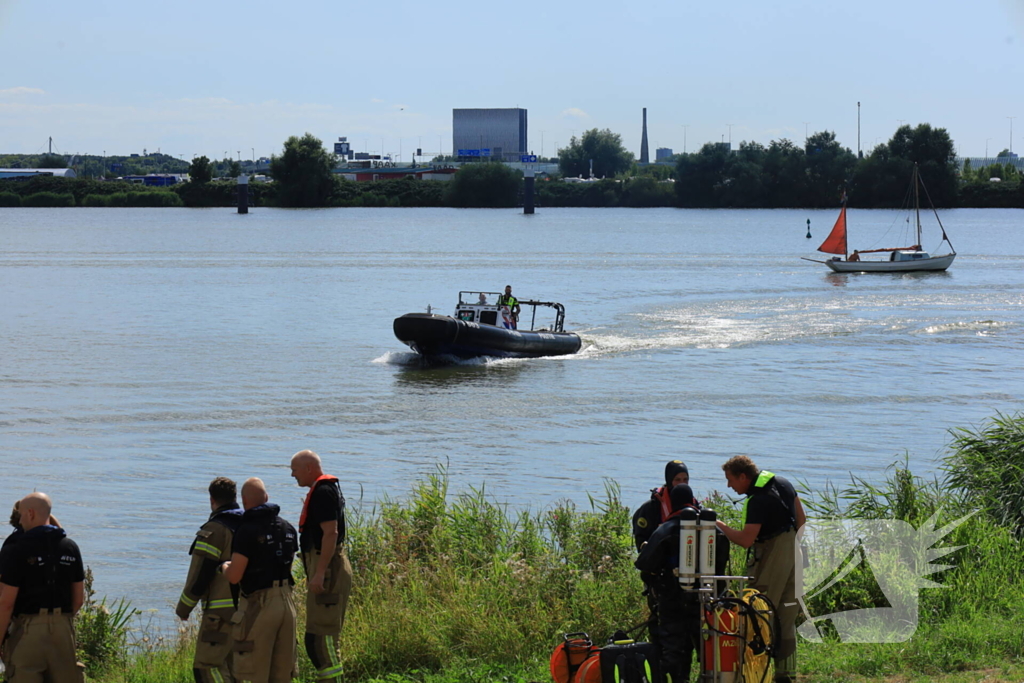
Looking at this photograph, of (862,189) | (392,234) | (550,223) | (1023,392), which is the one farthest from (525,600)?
(862,189)

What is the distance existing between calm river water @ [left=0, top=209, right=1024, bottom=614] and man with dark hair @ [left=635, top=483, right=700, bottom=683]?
6981 millimetres

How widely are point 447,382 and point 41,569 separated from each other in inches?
890

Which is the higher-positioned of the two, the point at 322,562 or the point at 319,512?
the point at 319,512

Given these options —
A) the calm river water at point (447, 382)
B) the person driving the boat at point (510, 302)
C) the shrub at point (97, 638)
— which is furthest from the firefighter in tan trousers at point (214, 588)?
the person driving the boat at point (510, 302)

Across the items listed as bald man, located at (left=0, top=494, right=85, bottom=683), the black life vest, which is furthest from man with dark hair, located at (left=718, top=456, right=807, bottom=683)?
bald man, located at (left=0, top=494, right=85, bottom=683)

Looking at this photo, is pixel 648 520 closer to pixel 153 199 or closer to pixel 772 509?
pixel 772 509

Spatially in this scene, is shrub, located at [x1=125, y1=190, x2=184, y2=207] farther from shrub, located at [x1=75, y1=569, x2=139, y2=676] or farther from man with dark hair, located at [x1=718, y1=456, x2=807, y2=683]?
man with dark hair, located at [x1=718, y1=456, x2=807, y2=683]

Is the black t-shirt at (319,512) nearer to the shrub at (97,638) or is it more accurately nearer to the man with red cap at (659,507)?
the man with red cap at (659,507)

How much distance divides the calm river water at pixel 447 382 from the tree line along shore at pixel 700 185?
69.8m

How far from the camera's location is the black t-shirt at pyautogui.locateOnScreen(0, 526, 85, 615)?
20.5 feet

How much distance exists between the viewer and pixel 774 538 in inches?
273

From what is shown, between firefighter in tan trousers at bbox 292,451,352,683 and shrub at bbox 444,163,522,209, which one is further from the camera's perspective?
shrub at bbox 444,163,522,209

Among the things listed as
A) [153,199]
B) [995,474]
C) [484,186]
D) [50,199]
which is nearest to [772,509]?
[995,474]

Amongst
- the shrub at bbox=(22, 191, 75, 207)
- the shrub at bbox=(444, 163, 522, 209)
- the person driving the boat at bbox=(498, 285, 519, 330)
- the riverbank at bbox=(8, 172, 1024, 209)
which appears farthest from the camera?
the shrub at bbox=(22, 191, 75, 207)
